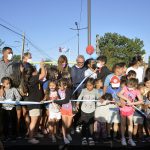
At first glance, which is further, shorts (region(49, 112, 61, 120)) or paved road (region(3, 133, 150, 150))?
shorts (region(49, 112, 61, 120))

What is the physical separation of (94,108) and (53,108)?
0.93 meters

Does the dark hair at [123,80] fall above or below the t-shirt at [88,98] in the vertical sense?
above

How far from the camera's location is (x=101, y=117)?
279 inches

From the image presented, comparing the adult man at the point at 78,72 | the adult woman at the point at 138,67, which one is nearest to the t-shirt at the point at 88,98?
the adult man at the point at 78,72

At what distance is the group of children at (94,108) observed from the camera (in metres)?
6.67

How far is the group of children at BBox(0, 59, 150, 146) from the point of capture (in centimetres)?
667

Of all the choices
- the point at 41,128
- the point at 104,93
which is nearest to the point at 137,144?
the point at 104,93

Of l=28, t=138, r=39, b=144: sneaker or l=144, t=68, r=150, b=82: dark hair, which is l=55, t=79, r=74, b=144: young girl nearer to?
l=28, t=138, r=39, b=144: sneaker

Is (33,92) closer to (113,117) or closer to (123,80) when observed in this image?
(113,117)

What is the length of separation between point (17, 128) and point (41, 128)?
71 cm

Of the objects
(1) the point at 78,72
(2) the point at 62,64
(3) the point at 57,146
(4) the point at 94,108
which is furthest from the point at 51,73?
(3) the point at 57,146

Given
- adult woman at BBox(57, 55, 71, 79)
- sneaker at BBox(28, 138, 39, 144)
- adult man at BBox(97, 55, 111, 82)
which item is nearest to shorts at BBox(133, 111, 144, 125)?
adult man at BBox(97, 55, 111, 82)

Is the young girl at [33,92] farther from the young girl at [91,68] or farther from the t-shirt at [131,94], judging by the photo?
the t-shirt at [131,94]

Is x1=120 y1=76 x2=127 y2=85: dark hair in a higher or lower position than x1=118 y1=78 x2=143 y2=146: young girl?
higher
